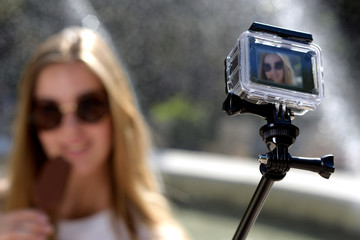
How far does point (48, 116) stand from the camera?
0.96 meters

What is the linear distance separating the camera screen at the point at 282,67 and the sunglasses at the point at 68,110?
0.70 metres

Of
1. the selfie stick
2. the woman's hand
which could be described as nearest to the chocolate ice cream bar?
the woman's hand

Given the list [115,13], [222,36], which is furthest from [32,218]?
[115,13]

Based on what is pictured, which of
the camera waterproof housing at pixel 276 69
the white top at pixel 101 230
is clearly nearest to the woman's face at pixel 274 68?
the camera waterproof housing at pixel 276 69

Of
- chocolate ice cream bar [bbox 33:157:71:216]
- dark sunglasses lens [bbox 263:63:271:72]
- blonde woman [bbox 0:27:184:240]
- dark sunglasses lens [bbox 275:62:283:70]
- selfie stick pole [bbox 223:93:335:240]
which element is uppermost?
blonde woman [bbox 0:27:184:240]

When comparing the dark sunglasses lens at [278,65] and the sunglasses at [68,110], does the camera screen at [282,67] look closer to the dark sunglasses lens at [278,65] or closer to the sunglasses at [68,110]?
the dark sunglasses lens at [278,65]

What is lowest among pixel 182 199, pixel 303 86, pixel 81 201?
pixel 303 86

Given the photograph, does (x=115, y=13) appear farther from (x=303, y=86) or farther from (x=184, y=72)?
(x=303, y=86)

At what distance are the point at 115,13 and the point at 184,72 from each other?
3.72 ft

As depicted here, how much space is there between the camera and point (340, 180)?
6.52ft

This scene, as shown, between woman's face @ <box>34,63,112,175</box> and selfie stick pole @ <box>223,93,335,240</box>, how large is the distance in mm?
699

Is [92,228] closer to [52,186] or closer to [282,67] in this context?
[52,186]

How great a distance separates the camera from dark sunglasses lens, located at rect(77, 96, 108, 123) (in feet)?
3.13

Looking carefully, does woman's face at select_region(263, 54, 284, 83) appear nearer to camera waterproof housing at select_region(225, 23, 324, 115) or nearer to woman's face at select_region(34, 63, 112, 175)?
camera waterproof housing at select_region(225, 23, 324, 115)
